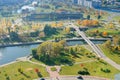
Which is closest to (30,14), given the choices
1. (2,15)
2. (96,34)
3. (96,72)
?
(2,15)

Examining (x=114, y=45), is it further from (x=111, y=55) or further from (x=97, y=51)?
(x=111, y=55)

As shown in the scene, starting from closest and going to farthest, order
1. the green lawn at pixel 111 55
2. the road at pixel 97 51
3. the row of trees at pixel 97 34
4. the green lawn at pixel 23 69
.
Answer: the green lawn at pixel 23 69 → the road at pixel 97 51 → the green lawn at pixel 111 55 → the row of trees at pixel 97 34

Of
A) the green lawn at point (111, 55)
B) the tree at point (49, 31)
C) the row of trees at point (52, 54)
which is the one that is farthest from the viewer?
the tree at point (49, 31)

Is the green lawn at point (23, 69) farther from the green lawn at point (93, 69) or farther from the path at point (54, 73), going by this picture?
the green lawn at point (93, 69)

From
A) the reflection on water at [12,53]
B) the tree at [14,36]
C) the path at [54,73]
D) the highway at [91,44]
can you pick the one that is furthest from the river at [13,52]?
the path at [54,73]

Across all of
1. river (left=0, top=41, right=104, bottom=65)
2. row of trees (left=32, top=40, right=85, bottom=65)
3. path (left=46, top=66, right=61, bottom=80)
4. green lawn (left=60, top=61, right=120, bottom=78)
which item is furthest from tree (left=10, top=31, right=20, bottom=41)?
green lawn (left=60, top=61, right=120, bottom=78)

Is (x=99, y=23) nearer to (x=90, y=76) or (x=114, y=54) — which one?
(x=114, y=54)

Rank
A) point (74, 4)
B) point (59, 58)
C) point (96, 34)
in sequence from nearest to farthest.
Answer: point (59, 58), point (96, 34), point (74, 4)
